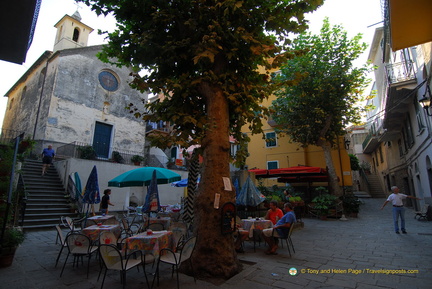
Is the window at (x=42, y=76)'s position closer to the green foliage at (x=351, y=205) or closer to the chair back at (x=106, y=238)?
the chair back at (x=106, y=238)

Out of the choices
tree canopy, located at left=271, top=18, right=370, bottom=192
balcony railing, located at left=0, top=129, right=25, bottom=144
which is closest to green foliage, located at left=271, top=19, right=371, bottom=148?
tree canopy, located at left=271, top=18, right=370, bottom=192

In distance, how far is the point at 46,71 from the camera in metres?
19.0

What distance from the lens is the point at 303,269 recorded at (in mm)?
4879

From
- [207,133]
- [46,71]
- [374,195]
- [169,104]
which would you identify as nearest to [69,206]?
[169,104]

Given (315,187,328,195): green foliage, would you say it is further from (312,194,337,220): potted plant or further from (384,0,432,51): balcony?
(384,0,432,51): balcony

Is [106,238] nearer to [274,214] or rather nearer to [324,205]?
[274,214]

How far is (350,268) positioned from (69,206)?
472 inches

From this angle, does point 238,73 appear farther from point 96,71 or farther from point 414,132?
point 96,71

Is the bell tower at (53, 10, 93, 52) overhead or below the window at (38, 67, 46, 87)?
overhead

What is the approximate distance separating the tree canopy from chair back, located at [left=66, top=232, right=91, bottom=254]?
1197cm

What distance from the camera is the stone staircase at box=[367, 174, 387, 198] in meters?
23.9

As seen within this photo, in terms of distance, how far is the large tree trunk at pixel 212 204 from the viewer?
4539mm

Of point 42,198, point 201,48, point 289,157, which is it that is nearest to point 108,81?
point 42,198

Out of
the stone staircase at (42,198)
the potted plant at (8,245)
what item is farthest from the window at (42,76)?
the potted plant at (8,245)
